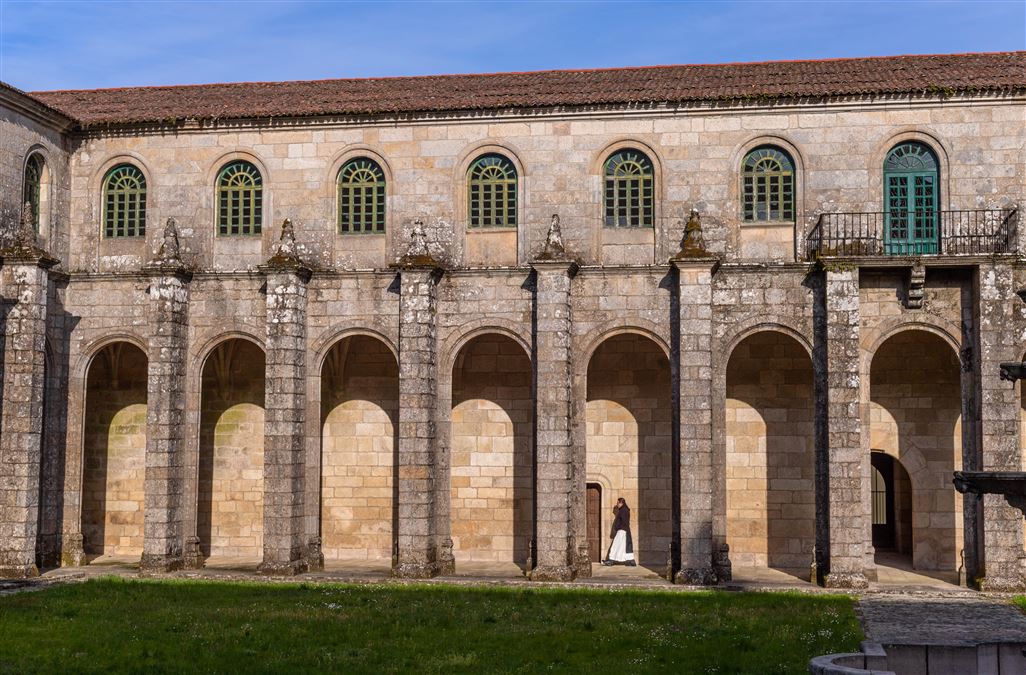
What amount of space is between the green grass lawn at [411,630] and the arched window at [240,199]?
828 cm

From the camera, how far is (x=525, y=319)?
1006 inches

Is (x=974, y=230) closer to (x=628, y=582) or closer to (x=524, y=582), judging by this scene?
(x=628, y=582)

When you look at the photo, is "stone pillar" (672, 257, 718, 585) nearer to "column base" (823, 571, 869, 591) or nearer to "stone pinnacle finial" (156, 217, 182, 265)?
"column base" (823, 571, 869, 591)

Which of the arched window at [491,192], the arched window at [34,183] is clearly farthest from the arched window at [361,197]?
the arched window at [34,183]

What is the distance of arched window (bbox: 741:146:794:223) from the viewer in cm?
2581

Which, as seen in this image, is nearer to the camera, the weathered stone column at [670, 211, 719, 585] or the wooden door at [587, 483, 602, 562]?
the weathered stone column at [670, 211, 719, 585]

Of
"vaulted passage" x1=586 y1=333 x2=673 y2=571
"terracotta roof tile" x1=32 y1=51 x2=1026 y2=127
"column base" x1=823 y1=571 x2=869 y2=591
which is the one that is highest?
"terracotta roof tile" x1=32 y1=51 x2=1026 y2=127

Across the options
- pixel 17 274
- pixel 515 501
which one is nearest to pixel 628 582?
pixel 515 501

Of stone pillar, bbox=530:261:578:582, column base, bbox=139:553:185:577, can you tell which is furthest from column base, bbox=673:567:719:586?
column base, bbox=139:553:185:577

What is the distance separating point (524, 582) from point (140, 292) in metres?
10.4

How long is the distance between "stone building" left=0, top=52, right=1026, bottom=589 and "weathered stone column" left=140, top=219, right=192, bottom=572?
0.19ft

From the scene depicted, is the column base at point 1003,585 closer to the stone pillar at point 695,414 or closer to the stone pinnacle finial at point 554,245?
the stone pillar at point 695,414

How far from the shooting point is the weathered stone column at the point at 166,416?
2548cm

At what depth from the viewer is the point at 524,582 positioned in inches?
954
